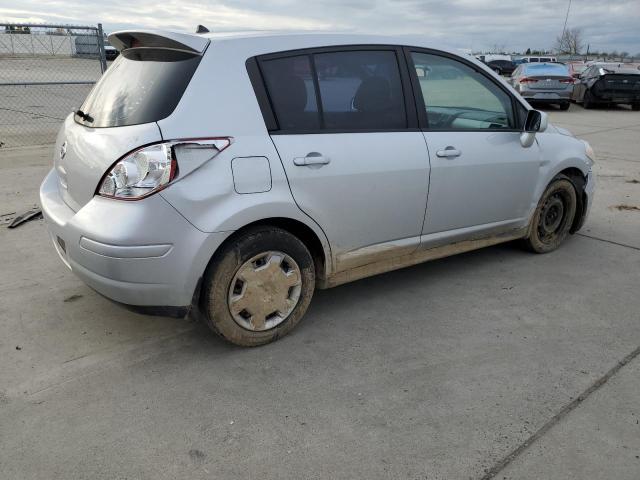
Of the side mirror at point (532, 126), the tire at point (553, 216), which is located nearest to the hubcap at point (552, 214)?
the tire at point (553, 216)

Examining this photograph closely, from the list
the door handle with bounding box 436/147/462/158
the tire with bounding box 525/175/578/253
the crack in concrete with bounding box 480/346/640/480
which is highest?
the door handle with bounding box 436/147/462/158

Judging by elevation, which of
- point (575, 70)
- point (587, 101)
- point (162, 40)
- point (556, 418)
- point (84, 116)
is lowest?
point (587, 101)

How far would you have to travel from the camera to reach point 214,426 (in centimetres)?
257

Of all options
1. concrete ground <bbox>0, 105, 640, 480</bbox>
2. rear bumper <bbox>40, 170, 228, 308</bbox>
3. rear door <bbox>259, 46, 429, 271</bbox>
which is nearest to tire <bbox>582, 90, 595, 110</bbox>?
concrete ground <bbox>0, 105, 640, 480</bbox>

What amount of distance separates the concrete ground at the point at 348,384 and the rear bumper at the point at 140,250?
470 millimetres

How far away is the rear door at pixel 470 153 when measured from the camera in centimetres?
372

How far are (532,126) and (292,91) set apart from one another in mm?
2022

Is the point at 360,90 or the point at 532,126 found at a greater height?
the point at 360,90

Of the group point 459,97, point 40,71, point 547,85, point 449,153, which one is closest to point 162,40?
point 449,153

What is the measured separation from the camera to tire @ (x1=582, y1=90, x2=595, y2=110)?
17.6 m

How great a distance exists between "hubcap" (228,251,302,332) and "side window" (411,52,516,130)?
1.41 m

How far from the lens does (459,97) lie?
4.11 metres

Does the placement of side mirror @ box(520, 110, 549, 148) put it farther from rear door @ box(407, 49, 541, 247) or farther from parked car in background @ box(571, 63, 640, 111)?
parked car in background @ box(571, 63, 640, 111)

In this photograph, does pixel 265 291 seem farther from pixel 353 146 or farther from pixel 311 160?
pixel 353 146
